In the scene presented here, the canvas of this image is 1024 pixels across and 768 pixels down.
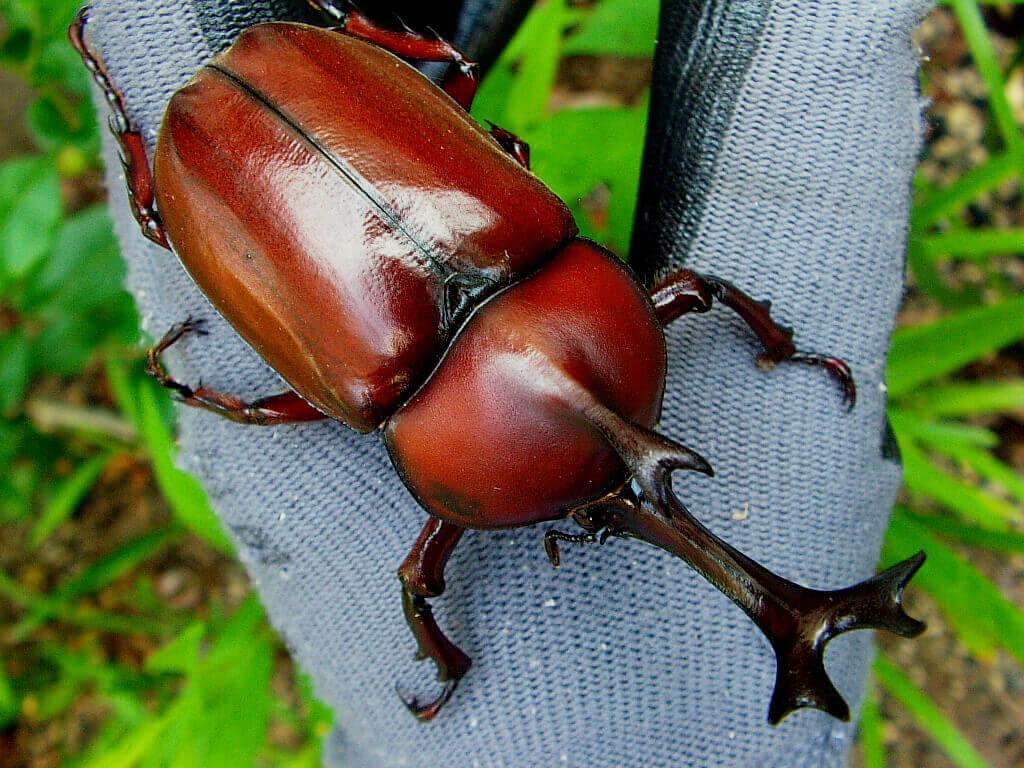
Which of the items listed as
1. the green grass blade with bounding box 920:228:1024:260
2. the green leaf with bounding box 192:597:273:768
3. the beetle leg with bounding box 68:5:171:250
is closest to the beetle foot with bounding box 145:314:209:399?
the beetle leg with bounding box 68:5:171:250

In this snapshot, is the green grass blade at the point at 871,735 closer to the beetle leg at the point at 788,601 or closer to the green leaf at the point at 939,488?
the green leaf at the point at 939,488

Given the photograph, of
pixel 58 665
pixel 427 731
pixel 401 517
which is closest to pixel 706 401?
pixel 401 517

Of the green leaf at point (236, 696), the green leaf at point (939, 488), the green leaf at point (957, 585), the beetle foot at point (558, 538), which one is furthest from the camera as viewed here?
the green leaf at point (939, 488)

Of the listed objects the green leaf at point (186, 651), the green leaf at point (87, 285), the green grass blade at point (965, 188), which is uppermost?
the green grass blade at point (965, 188)

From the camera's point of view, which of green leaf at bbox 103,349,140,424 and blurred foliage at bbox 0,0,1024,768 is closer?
blurred foliage at bbox 0,0,1024,768

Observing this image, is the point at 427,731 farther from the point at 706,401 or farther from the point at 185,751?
the point at 706,401

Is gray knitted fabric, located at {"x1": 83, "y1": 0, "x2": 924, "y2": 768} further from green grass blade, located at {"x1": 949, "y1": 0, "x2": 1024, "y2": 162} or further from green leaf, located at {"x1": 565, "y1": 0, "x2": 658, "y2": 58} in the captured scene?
green grass blade, located at {"x1": 949, "y1": 0, "x2": 1024, "y2": 162}

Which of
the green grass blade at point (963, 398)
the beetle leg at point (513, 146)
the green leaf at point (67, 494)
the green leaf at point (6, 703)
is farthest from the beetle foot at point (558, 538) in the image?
the green leaf at point (67, 494)
